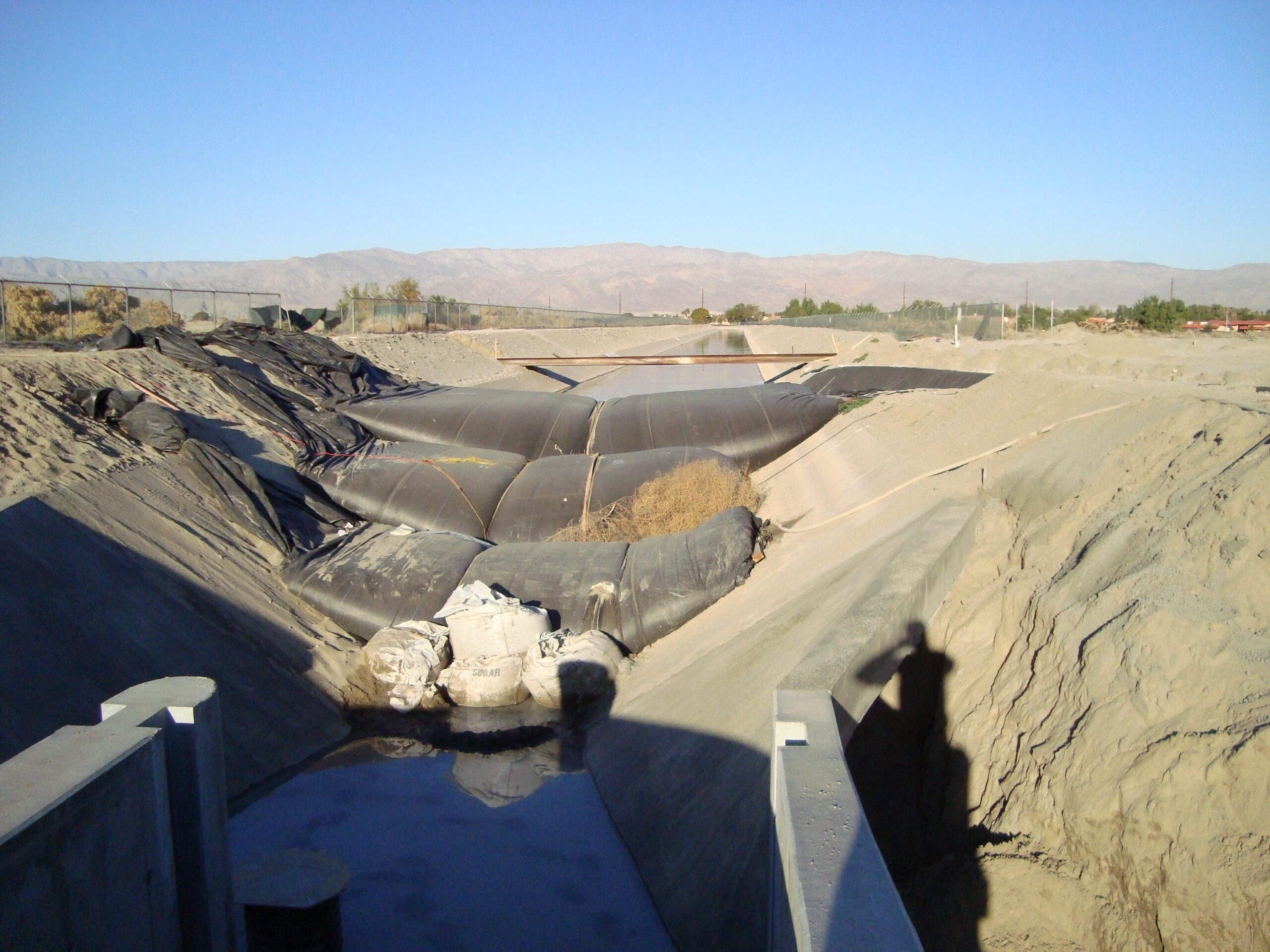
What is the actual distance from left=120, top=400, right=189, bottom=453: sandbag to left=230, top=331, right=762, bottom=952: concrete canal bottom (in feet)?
15.7

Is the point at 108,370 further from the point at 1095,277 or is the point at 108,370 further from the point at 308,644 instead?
the point at 1095,277

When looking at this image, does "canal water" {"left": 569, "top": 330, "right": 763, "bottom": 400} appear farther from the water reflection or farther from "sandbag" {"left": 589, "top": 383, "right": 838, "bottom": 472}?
the water reflection

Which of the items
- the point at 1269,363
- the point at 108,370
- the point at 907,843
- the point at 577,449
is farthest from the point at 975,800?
the point at 108,370

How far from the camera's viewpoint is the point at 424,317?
34.4 metres

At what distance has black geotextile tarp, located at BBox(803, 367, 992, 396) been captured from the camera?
537 inches

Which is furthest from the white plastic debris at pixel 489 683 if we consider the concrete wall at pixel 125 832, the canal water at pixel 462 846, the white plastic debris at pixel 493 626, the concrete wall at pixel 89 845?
the concrete wall at pixel 89 845

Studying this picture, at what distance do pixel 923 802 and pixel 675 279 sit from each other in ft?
537

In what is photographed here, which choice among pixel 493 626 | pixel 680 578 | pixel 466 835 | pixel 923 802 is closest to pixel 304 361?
pixel 493 626

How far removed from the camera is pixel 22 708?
18.0ft

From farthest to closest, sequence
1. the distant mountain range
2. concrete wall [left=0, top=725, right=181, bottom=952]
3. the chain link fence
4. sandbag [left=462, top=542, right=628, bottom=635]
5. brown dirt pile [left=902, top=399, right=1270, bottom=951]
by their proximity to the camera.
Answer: the distant mountain range
the chain link fence
sandbag [left=462, top=542, right=628, bottom=635]
brown dirt pile [left=902, top=399, right=1270, bottom=951]
concrete wall [left=0, top=725, right=181, bottom=952]

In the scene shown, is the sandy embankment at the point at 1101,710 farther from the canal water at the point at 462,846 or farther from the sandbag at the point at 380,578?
the sandbag at the point at 380,578

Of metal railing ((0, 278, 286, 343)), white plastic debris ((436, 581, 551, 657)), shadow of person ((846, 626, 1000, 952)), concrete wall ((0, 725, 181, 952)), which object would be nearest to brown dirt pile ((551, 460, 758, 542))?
white plastic debris ((436, 581, 551, 657))

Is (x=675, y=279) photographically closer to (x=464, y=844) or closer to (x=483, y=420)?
(x=483, y=420)

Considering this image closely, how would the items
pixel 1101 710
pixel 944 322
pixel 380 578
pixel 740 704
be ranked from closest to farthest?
pixel 1101 710
pixel 740 704
pixel 380 578
pixel 944 322
